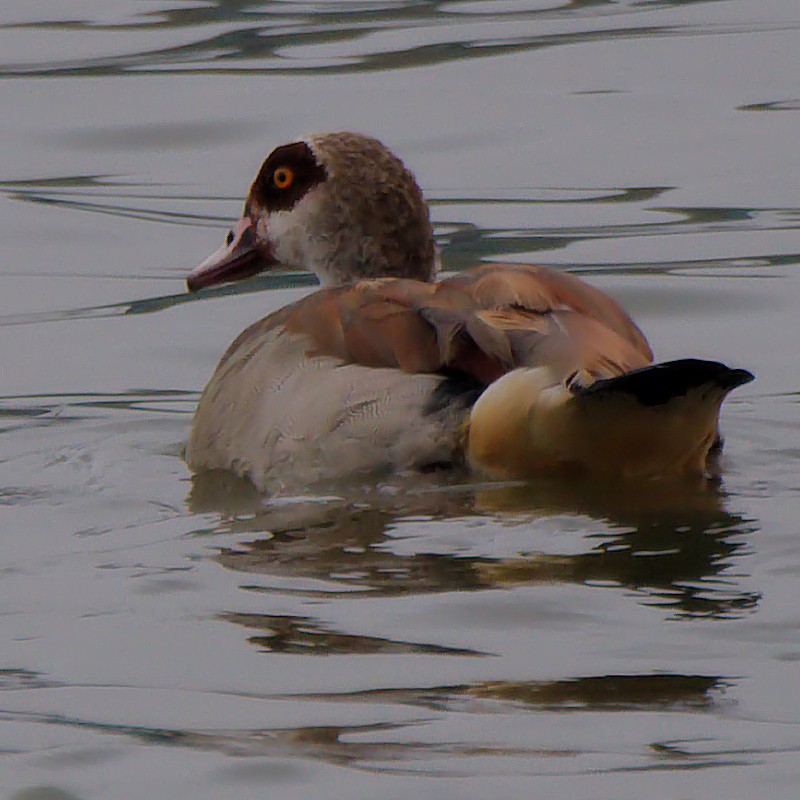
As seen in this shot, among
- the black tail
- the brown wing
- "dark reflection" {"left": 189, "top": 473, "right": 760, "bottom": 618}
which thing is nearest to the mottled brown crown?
the brown wing

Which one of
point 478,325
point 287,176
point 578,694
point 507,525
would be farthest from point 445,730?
point 287,176

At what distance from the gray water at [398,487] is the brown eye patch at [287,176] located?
0.93 meters

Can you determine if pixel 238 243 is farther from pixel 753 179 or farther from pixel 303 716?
pixel 753 179

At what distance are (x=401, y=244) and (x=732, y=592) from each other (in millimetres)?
2580

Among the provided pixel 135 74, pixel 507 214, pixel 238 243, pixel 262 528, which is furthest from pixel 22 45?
pixel 262 528

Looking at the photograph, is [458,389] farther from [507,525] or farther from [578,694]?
[578,694]

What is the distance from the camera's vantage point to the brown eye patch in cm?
808

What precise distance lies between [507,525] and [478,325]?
1.99ft

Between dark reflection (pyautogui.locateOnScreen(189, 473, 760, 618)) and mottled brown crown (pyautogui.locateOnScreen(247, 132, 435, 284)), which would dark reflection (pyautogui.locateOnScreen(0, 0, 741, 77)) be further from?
dark reflection (pyautogui.locateOnScreen(189, 473, 760, 618))

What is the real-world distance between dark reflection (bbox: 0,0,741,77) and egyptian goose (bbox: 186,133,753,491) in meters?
7.94

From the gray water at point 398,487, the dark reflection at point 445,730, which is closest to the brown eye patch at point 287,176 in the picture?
the gray water at point 398,487

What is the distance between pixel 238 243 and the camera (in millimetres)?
8445

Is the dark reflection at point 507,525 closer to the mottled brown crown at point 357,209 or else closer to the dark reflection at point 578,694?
the dark reflection at point 578,694

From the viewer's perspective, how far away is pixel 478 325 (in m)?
6.62
